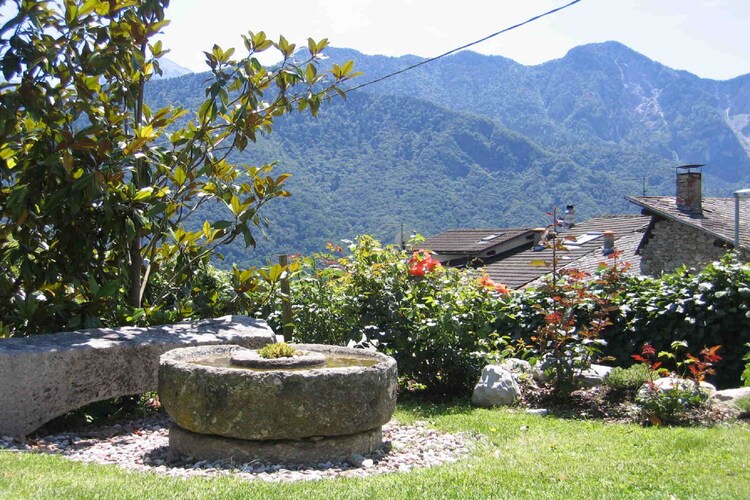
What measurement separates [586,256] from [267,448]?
23751 mm

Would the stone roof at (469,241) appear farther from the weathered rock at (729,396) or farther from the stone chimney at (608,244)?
the weathered rock at (729,396)

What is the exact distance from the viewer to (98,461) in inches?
208

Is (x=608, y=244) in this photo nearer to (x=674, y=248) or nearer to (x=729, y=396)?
(x=674, y=248)

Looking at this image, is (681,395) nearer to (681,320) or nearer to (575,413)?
(575,413)

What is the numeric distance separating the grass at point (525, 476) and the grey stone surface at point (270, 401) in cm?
59

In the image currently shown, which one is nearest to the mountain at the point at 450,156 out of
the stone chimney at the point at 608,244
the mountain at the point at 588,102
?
the mountain at the point at 588,102

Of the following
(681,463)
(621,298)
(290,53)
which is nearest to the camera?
(681,463)

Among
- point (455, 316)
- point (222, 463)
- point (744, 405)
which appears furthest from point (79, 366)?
point (744, 405)

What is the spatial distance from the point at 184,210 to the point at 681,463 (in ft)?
19.0

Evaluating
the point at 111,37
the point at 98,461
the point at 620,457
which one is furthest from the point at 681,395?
the point at 111,37

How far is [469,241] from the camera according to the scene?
36062 mm

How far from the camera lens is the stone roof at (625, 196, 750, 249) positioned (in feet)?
68.3

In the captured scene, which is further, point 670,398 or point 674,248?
point 674,248

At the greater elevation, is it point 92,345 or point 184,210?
point 184,210
